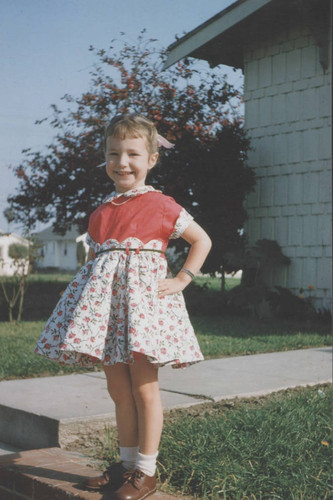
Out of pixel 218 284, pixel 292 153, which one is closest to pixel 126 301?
pixel 292 153

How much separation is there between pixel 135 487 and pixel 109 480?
170 mm

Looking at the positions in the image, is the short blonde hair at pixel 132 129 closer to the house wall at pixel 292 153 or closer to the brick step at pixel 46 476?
the brick step at pixel 46 476

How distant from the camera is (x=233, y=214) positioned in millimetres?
9852

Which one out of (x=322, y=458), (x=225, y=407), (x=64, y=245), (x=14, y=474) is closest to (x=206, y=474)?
(x=322, y=458)

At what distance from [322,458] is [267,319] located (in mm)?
6376

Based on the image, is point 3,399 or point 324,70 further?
point 324,70

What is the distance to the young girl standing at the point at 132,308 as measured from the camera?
8.07ft

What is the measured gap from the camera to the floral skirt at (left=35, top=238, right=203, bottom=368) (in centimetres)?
244

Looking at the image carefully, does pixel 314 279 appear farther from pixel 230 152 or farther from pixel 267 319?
pixel 230 152

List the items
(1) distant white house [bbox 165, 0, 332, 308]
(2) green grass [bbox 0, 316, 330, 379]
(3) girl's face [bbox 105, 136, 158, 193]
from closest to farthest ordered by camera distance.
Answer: (3) girl's face [bbox 105, 136, 158, 193]
(2) green grass [bbox 0, 316, 330, 379]
(1) distant white house [bbox 165, 0, 332, 308]

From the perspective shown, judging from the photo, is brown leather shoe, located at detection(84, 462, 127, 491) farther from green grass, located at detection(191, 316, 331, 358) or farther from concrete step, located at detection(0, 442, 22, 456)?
green grass, located at detection(191, 316, 331, 358)

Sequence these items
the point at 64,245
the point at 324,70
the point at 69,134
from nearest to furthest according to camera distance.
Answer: the point at 324,70
the point at 69,134
the point at 64,245

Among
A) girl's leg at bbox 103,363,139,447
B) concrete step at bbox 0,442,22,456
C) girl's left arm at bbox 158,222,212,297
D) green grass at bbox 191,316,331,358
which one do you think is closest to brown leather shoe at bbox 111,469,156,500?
girl's leg at bbox 103,363,139,447

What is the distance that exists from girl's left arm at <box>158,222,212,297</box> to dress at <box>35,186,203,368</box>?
0.10ft
